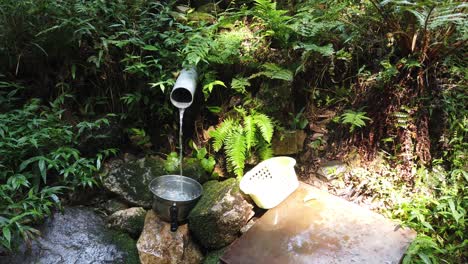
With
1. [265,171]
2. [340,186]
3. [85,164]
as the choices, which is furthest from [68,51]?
[340,186]

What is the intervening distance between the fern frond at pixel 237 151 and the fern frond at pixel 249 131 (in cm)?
6

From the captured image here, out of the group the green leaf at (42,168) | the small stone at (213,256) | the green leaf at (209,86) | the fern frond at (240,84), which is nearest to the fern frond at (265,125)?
the fern frond at (240,84)

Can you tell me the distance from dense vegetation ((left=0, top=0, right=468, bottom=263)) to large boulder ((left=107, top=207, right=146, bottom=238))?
16.6 inches

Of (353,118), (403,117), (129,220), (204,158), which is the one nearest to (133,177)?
(129,220)

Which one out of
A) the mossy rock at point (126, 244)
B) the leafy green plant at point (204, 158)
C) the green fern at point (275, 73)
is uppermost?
the green fern at point (275, 73)

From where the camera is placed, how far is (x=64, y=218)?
3.45 meters

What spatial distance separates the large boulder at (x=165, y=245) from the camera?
3105mm

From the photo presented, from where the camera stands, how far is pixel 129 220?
3498 millimetres

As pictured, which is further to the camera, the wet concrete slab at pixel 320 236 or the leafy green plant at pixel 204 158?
the leafy green plant at pixel 204 158

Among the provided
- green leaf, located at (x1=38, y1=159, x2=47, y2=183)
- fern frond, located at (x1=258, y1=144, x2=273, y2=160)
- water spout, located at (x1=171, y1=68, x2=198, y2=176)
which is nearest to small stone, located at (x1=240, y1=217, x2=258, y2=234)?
fern frond, located at (x1=258, y1=144, x2=273, y2=160)

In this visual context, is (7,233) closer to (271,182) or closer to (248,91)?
(271,182)

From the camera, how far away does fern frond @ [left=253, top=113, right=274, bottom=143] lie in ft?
11.2

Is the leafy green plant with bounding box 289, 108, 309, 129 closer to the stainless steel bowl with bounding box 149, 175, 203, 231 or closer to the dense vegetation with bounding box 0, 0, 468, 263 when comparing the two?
the dense vegetation with bounding box 0, 0, 468, 263

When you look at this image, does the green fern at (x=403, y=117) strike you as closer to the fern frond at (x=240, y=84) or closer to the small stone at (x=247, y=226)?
the fern frond at (x=240, y=84)
